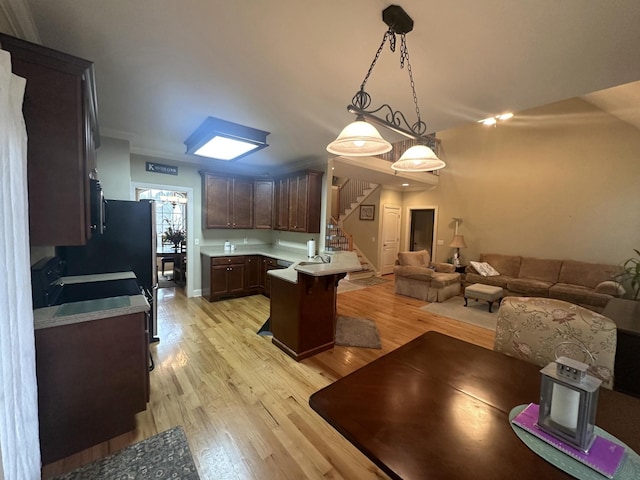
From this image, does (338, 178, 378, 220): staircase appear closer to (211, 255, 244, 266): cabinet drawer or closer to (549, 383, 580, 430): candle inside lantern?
(211, 255, 244, 266): cabinet drawer

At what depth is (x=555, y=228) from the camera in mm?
5508

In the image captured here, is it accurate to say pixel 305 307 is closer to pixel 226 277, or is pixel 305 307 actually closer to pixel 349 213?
pixel 226 277

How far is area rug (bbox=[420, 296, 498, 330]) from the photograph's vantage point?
170 inches

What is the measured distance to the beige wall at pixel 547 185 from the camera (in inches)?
191

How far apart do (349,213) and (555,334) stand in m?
6.46

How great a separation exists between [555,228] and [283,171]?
5958mm

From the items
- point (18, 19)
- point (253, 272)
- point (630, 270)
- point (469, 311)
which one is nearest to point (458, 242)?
point (469, 311)

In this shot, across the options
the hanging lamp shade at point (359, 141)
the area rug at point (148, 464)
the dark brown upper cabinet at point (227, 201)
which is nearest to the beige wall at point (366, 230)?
the dark brown upper cabinet at point (227, 201)

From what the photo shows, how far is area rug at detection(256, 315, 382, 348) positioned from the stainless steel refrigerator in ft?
5.29

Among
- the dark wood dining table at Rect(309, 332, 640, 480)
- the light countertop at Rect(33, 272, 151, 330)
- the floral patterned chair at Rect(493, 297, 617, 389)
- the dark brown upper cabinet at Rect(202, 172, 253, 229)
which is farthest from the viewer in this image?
the dark brown upper cabinet at Rect(202, 172, 253, 229)

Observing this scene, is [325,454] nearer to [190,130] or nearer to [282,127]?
[282,127]

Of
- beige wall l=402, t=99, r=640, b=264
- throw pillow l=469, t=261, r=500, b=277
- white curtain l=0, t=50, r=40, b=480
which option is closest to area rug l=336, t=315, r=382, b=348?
white curtain l=0, t=50, r=40, b=480

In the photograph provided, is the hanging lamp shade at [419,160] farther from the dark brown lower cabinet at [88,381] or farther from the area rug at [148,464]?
the area rug at [148,464]

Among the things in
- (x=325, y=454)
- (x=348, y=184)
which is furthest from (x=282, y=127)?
(x=348, y=184)
